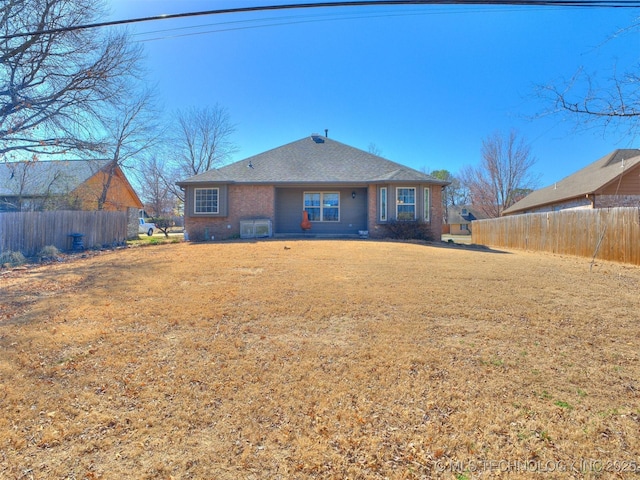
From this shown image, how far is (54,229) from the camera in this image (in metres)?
12.1

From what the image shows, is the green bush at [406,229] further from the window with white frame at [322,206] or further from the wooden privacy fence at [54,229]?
the wooden privacy fence at [54,229]

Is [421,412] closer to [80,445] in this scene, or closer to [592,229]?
[80,445]

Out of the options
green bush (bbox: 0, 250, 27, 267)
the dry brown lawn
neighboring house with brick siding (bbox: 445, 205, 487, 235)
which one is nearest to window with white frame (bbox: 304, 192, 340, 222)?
the dry brown lawn

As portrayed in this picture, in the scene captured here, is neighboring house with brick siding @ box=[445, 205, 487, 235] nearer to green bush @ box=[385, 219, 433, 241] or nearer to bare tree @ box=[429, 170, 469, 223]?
bare tree @ box=[429, 170, 469, 223]

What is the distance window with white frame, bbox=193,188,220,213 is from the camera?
15438mm

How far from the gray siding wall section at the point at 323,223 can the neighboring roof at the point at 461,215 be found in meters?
36.3

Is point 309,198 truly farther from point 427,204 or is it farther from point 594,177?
point 594,177

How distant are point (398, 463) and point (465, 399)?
913mm

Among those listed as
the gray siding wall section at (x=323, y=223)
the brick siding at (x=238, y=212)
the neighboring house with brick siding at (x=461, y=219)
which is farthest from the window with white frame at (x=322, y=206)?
the neighboring house with brick siding at (x=461, y=219)

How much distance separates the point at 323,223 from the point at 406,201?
4.34 m

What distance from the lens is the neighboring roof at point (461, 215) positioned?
1854 inches

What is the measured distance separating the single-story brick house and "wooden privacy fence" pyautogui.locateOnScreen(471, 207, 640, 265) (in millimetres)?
4030

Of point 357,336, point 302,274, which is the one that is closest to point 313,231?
point 302,274

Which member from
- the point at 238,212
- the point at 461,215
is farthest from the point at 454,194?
the point at 238,212
